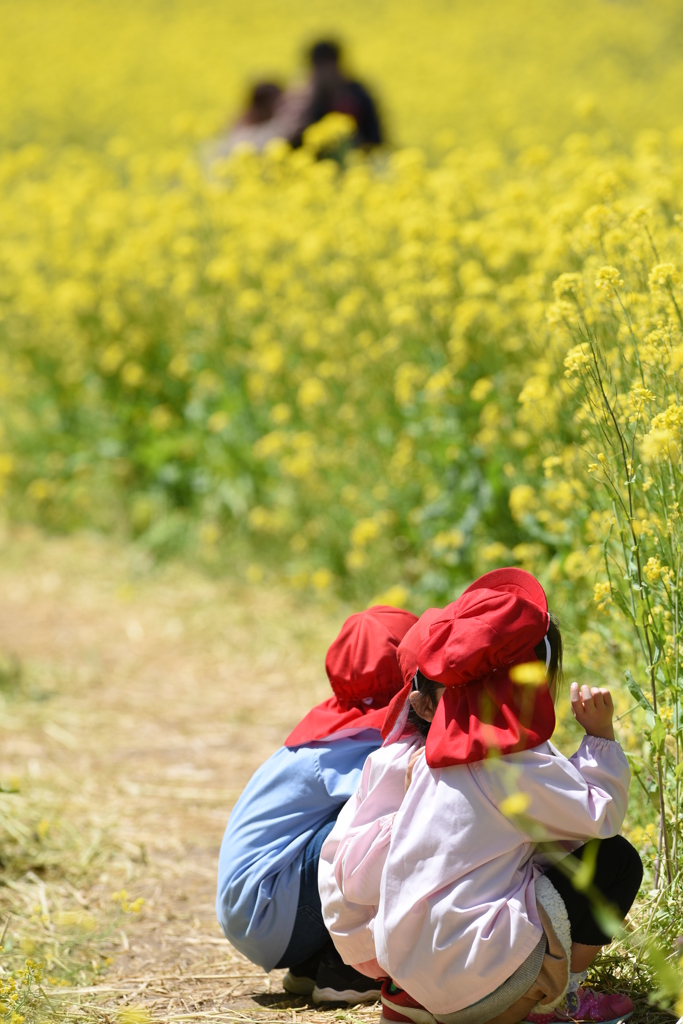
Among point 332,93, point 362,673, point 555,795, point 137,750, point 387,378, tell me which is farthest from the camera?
point 332,93

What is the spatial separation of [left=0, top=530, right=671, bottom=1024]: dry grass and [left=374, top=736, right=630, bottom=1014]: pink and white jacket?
354mm

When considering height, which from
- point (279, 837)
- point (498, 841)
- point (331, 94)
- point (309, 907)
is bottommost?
point (309, 907)

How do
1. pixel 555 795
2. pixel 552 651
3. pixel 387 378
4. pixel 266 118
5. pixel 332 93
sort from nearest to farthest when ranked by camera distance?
pixel 555 795, pixel 552 651, pixel 387 378, pixel 332 93, pixel 266 118

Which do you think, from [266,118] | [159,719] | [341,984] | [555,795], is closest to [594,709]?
[555,795]

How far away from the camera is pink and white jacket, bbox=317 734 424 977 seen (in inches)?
70.0

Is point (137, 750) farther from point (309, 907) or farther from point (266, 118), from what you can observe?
point (266, 118)

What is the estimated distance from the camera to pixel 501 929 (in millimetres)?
1623

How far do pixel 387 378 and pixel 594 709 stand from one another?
270 cm

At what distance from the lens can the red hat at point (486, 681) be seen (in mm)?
1640

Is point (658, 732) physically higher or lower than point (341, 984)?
higher

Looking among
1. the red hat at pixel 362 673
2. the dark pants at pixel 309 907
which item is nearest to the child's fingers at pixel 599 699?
the red hat at pixel 362 673

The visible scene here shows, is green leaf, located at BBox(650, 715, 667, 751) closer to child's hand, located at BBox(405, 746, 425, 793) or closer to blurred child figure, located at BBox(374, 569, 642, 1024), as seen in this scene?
blurred child figure, located at BBox(374, 569, 642, 1024)

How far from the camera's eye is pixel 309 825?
2.11 m

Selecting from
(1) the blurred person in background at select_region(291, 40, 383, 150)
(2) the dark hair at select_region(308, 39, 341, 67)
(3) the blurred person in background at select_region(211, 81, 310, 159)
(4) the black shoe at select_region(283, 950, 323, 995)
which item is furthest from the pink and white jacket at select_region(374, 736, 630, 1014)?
(2) the dark hair at select_region(308, 39, 341, 67)
